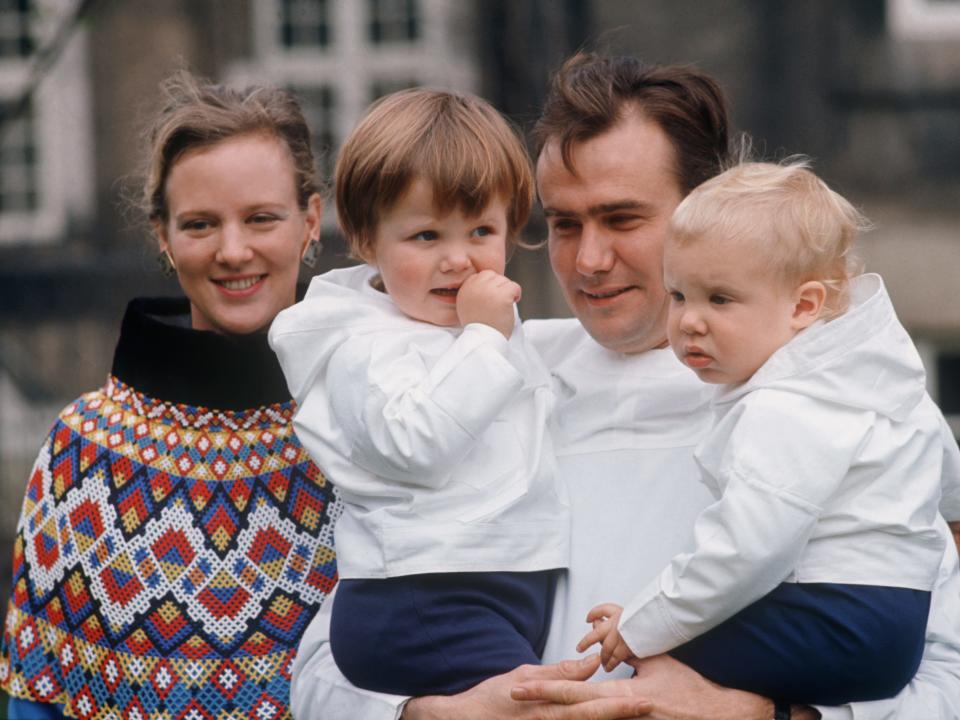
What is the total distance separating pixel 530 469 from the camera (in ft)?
8.54

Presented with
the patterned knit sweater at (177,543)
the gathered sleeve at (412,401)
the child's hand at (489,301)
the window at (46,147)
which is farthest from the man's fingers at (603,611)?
the window at (46,147)

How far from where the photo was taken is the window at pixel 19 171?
9688mm

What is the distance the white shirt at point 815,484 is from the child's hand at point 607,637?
0.08 ft

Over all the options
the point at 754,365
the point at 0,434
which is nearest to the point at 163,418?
the point at 754,365

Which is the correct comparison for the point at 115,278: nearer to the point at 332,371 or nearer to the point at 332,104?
the point at 332,104

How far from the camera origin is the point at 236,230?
2.99m

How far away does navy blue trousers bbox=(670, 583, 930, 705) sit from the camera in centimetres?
234

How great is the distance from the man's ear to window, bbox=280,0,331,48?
8293 millimetres

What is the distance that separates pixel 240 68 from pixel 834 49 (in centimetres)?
369

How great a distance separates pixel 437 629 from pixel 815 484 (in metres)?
0.67

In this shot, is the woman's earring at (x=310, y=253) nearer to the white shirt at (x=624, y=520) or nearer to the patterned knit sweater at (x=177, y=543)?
the patterned knit sweater at (x=177, y=543)

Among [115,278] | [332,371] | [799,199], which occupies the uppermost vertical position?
[799,199]

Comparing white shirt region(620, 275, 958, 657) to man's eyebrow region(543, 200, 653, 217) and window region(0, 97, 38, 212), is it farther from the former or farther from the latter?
window region(0, 97, 38, 212)

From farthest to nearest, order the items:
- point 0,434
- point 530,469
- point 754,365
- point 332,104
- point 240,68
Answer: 1. point 332,104
2. point 240,68
3. point 0,434
4. point 530,469
5. point 754,365
